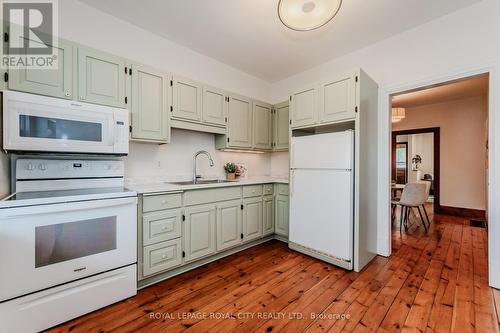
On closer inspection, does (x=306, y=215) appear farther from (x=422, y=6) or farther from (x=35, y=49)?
(x=35, y=49)

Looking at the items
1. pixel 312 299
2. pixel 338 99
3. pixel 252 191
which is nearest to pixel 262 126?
pixel 252 191

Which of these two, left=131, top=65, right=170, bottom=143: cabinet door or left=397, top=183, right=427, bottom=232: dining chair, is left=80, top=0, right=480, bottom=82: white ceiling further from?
left=397, top=183, right=427, bottom=232: dining chair

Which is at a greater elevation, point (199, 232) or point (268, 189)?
point (268, 189)

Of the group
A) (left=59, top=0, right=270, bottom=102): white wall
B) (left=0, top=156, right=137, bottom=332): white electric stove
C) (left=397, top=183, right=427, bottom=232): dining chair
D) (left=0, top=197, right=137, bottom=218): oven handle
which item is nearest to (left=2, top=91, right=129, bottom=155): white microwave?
(left=0, top=156, right=137, bottom=332): white electric stove

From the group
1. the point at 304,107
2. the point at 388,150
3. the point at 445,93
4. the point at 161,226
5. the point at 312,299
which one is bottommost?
the point at 312,299

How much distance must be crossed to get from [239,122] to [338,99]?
4.42 ft

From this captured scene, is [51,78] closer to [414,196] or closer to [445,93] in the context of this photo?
[414,196]

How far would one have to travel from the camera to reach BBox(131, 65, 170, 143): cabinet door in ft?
7.41

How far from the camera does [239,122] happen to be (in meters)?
3.22

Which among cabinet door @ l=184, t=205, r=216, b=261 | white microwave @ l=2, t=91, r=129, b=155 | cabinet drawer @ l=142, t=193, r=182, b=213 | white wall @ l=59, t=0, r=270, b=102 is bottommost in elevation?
cabinet door @ l=184, t=205, r=216, b=261

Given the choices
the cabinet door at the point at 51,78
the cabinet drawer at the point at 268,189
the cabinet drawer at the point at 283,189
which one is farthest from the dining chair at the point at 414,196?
the cabinet door at the point at 51,78

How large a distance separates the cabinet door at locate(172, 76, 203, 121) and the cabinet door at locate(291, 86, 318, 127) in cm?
123

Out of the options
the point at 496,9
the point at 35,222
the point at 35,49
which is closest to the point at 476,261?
the point at 496,9

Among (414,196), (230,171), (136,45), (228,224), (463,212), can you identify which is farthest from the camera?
(463,212)
